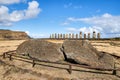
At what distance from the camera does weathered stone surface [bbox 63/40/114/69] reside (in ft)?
43.4

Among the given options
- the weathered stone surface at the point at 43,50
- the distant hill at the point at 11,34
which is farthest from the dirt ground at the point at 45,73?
the distant hill at the point at 11,34

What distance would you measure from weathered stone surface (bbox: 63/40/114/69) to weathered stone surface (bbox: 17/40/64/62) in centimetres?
62

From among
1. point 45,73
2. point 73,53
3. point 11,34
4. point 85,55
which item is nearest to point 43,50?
point 73,53

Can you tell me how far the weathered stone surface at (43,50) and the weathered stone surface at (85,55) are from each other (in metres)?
0.62

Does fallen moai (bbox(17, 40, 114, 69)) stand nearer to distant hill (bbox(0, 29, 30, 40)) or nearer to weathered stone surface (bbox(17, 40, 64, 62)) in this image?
weathered stone surface (bbox(17, 40, 64, 62))

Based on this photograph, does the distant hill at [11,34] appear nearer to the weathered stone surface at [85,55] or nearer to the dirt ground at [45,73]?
the dirt ground at [45,73]

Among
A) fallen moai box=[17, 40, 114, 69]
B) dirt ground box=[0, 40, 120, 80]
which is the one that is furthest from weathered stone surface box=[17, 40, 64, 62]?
dirt ground box=[0, 40, 120, 80]

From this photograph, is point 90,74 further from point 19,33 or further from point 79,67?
point 19,33

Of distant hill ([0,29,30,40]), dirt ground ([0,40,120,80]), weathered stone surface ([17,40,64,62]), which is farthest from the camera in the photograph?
distant hill ([0,29,30,40])

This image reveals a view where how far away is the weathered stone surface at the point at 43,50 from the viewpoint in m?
14.2

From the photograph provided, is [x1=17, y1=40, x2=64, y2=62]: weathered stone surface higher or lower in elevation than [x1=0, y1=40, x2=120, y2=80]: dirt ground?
higher

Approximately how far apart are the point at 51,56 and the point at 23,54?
2962 millimetres

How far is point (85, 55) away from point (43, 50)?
9.45 ft

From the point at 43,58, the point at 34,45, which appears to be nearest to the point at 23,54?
the point at 34,45
